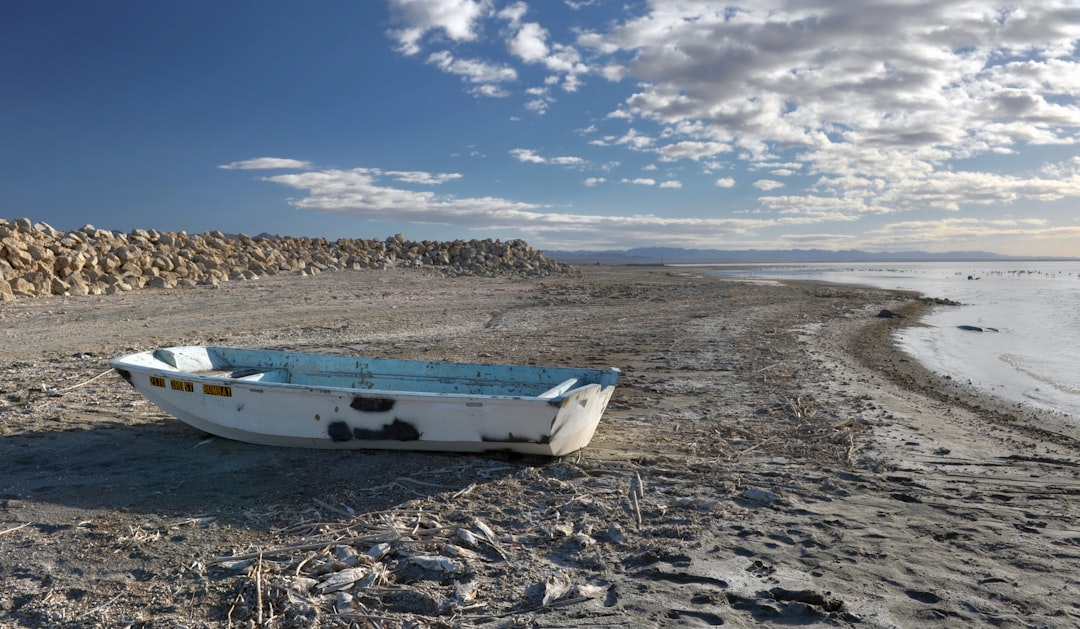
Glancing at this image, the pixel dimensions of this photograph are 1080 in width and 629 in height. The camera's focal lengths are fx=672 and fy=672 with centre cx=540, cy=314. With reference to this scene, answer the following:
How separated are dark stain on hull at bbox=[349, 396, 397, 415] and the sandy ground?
450mm

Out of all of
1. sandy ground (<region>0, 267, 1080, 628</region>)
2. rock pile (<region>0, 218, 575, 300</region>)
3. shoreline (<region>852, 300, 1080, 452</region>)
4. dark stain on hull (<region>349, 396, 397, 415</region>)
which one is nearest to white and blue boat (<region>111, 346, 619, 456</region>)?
dark stain on hull (<region>349, 396, 397, 415</region>)

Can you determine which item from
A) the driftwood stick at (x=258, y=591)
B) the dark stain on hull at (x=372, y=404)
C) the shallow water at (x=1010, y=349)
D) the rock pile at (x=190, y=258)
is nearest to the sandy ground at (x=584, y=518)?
the driftwood stick at (x=258, y=591)

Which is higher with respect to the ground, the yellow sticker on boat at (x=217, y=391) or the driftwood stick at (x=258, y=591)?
the yellow sticker on boat at (x=217, y=391)

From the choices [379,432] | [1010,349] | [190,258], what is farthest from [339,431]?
[190,258]

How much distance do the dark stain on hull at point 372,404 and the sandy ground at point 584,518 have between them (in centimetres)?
45

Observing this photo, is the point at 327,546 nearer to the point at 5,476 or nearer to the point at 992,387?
the point at 5,476

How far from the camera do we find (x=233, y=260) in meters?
23.0

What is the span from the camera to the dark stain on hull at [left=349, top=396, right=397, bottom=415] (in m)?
5.40

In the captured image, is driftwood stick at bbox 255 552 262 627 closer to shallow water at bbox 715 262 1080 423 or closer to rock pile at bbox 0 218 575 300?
shallow water at bbox 715 262 1080 423

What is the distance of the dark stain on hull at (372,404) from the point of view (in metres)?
5.40

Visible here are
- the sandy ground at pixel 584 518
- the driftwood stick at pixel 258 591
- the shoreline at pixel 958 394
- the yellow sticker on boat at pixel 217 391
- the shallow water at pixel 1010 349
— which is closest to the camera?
the driftwood stick at pixel 258 591

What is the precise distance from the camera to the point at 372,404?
5.41m

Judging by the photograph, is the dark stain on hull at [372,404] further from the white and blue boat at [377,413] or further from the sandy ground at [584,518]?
the sandy ground at [584,518]

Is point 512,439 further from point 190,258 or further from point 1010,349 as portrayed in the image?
point 190,258
